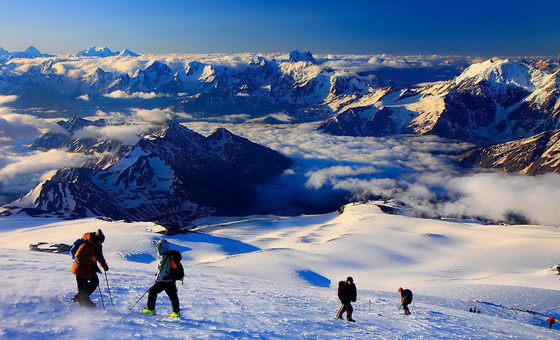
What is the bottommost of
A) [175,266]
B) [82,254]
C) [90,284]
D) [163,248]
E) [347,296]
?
[347,296]

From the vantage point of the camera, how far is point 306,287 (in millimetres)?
41594

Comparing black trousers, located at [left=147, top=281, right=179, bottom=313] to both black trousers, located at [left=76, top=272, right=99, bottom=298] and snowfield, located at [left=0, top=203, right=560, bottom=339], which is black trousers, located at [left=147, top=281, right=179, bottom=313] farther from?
black trousers, located at [left=76, top=272, right=99, bottom=298]

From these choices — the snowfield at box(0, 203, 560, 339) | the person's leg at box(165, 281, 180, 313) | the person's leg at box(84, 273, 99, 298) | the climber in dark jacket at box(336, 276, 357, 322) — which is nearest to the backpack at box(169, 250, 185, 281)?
the person's leg at box(165, 281, 180, 313)

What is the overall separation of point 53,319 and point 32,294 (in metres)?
3.21

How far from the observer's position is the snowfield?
14617 millimetres

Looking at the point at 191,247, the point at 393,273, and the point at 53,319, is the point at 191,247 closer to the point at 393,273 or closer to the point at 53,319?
the point at 393,273

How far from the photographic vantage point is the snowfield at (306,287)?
14617 mm

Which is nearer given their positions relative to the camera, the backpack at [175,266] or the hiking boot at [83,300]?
the hiking boot at [83,300]

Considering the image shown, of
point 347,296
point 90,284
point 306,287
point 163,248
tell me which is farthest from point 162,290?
point 306,287

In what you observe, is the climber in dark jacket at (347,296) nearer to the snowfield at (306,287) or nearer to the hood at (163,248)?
the snowfield at (306,287)

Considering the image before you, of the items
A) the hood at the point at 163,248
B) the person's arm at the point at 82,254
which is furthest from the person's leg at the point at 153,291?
the person's arm at the point at 82,254

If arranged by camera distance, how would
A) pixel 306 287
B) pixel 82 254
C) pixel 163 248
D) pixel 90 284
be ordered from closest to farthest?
1. pixel 82 254
2. pixel 90 284
3. pixel 163 248
4. pixel 306 287

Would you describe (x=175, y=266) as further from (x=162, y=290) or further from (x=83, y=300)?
(x=83, y=300)

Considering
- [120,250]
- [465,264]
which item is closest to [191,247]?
[120,250]
